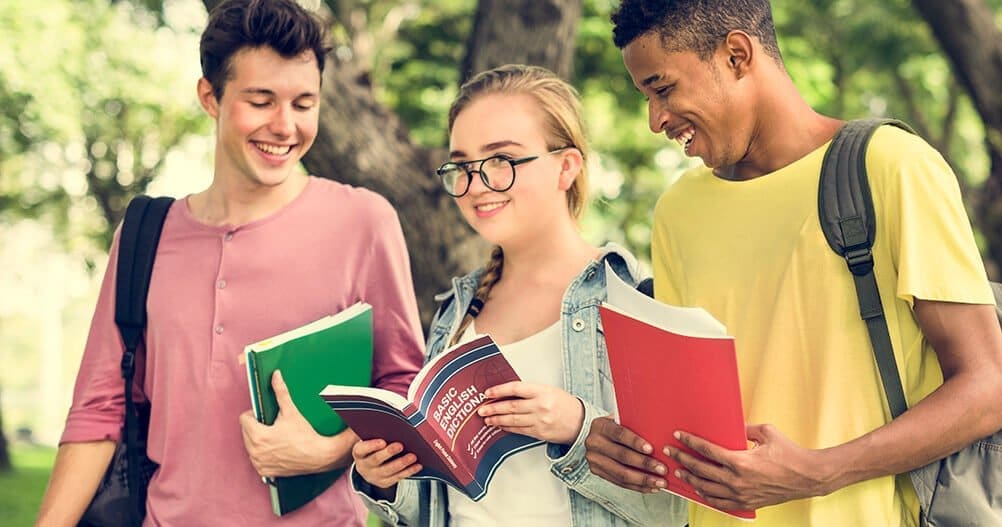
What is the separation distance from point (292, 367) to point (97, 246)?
47.2 feet

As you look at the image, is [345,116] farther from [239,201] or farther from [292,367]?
[292,367]

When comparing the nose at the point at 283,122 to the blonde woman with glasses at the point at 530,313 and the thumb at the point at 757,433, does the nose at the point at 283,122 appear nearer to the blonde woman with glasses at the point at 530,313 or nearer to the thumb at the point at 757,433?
the blonde woman with glasses at the point at 530,313

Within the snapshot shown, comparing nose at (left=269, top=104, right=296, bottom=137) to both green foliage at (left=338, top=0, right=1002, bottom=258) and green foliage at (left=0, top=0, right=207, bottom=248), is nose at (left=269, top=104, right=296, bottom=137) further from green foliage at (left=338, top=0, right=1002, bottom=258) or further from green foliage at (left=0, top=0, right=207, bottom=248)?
green foliage at (left=0, top=0, right=207, bottom=248)

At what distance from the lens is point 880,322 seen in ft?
6.54

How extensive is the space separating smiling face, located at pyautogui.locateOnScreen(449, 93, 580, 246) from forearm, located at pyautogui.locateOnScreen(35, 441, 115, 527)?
4.05 ft

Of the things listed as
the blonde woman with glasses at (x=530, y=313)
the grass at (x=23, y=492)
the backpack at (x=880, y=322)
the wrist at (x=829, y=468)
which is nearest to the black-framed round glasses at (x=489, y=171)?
the blonde woman with glasses at (x=530, y=313)

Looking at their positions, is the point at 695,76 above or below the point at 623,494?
above

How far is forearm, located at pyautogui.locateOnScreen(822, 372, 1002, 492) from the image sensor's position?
188 cm

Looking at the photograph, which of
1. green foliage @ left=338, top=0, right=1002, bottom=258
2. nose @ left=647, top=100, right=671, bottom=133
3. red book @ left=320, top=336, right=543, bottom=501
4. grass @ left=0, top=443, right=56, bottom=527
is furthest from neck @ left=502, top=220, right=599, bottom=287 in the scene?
grass @ left=0, top=443, right=56, bottom=527

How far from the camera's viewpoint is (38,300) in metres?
18.4

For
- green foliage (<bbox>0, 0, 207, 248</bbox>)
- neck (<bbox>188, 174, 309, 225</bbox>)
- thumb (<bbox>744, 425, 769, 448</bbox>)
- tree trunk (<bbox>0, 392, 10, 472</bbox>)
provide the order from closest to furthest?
thumb (<bbox>744, 425, 769, 448</bbox>)
neck (<bbox>188, 174, 309, 225</bbox>)
green foliage (<bbox>0, 0, 207, 248</bbox>)
tree trunk (<bbox>0, 392, 10, 472</bbox>)

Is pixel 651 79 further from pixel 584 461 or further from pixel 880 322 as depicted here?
pixel 584 461

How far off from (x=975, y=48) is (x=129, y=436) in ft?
18.6

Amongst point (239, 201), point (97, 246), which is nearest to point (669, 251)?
point (239, 201)
